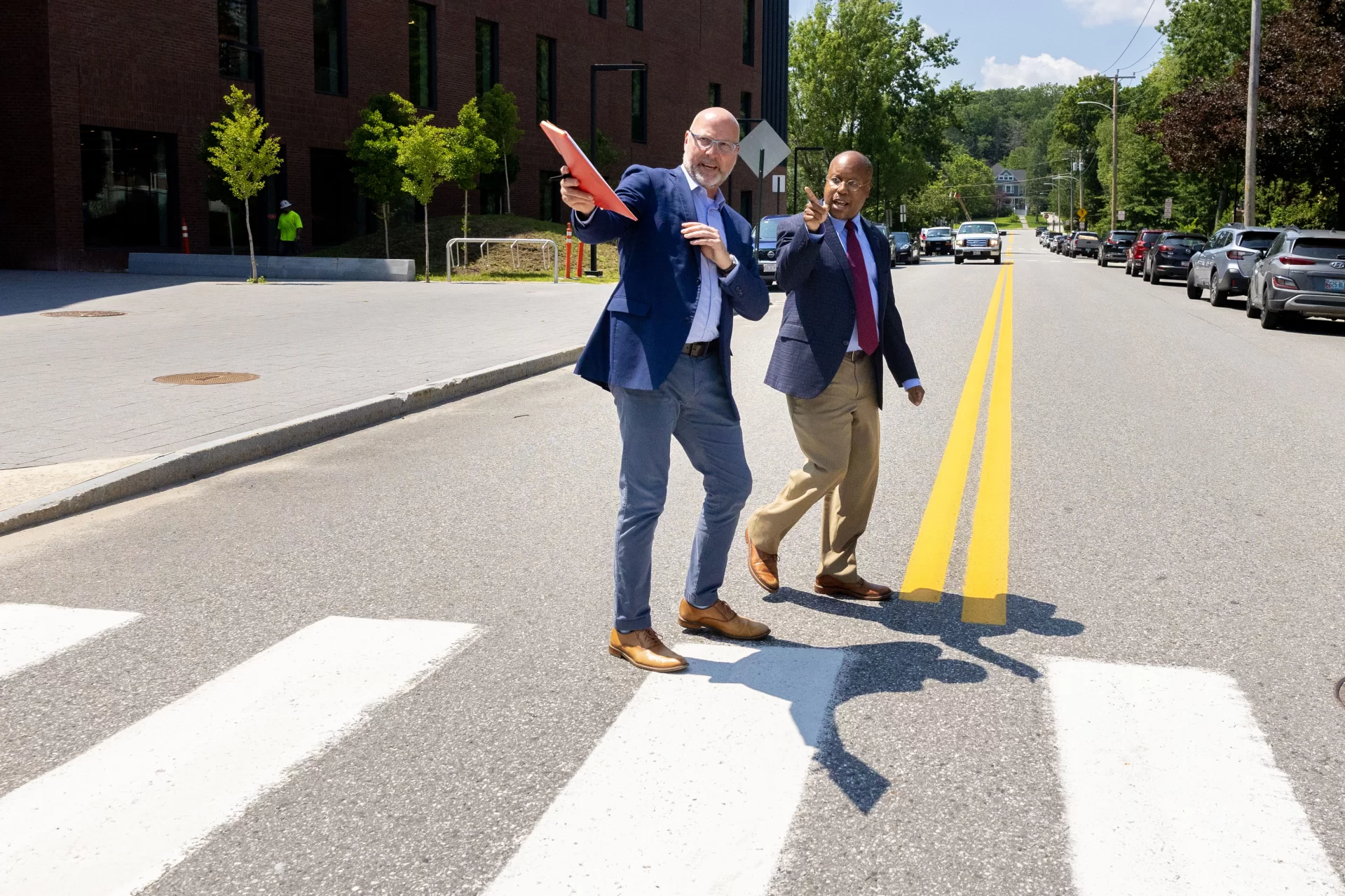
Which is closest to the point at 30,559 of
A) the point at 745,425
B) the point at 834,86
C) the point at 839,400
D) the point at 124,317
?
the point at 839,400

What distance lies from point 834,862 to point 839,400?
247 centimetres

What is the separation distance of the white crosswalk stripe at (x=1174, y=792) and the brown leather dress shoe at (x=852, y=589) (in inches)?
40.4

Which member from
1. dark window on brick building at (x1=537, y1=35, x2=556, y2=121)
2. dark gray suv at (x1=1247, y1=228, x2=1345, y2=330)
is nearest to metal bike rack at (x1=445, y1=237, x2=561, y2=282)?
dark window on brick building at (x1=537, y1=35, x2=556, y2=121)

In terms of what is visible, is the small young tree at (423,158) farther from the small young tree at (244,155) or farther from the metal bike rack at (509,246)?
the small young tree at (244,155)

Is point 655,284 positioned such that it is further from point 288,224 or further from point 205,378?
point 288,224

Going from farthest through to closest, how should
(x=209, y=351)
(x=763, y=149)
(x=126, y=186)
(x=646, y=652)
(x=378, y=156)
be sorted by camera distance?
(x=378, y=156), (x=126, y=186), (x=763, y=149), (x=209, y=351), (x=646, y=652)

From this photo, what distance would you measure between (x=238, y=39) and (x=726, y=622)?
3147 centimetres

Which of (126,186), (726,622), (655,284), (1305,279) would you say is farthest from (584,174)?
(126,186)

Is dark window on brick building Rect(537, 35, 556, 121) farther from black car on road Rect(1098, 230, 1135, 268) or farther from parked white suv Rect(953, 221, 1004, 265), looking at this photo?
black car on road Rect(1098, 230, 1135, 268)

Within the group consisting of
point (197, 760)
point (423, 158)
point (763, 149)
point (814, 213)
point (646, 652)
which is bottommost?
point (197, 760)

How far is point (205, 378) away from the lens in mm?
11758

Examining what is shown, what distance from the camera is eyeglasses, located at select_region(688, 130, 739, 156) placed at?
14.6 ft

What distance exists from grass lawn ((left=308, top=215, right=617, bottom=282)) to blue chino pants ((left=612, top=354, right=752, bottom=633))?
26.3m

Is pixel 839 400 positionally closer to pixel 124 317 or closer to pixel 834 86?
pixel 124 317
